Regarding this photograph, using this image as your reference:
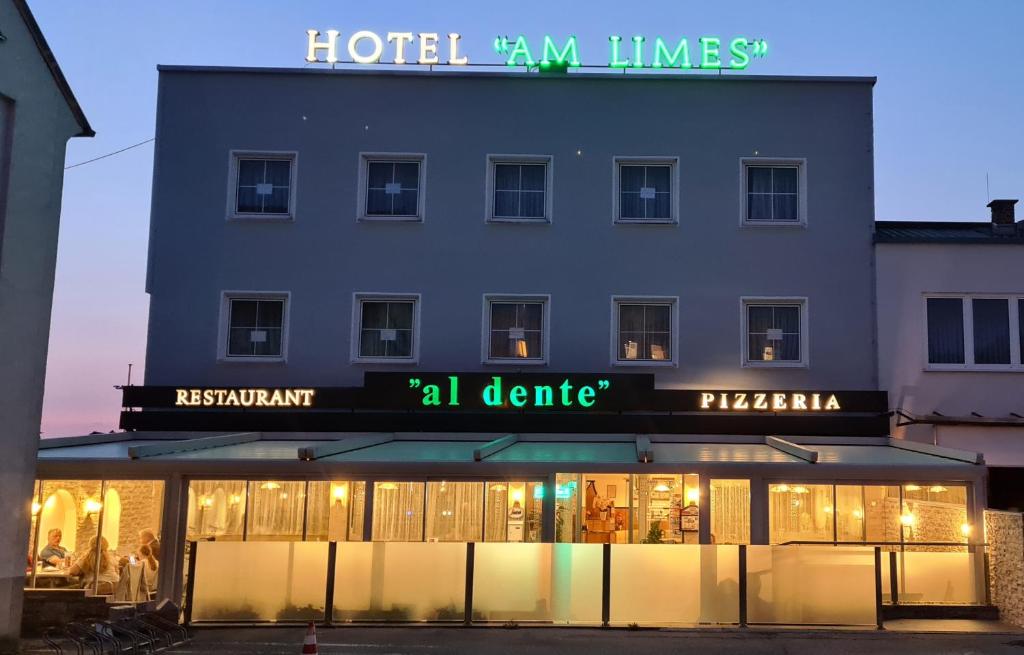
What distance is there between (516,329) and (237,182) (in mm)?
7670

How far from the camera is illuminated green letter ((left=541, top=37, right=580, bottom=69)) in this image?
22891 millimetres

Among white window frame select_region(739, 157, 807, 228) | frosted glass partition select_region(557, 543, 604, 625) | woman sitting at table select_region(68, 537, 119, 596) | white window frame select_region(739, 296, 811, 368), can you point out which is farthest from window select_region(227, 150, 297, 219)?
frosted glass partition select_region(557, 543, 604, 625)

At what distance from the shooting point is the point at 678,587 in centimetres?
1595

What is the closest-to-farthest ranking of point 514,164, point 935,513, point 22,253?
point 22,253 → point 935,513 → point 514,164

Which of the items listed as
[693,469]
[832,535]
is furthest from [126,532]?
[832,535]

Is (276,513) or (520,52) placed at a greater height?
(520,52)

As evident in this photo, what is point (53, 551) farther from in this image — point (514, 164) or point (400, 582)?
point (514, 164)

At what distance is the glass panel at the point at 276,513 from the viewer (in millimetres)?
19062

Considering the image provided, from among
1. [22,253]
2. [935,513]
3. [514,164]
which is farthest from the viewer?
[514,164]

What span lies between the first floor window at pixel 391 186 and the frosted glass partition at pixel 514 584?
30.8ft

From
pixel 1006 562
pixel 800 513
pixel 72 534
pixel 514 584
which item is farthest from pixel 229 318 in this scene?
pixel 1006 562

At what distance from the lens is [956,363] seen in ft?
69.8

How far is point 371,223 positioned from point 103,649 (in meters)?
11.1

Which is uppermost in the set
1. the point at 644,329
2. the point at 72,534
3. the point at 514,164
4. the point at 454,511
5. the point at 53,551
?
the point at 514,164
